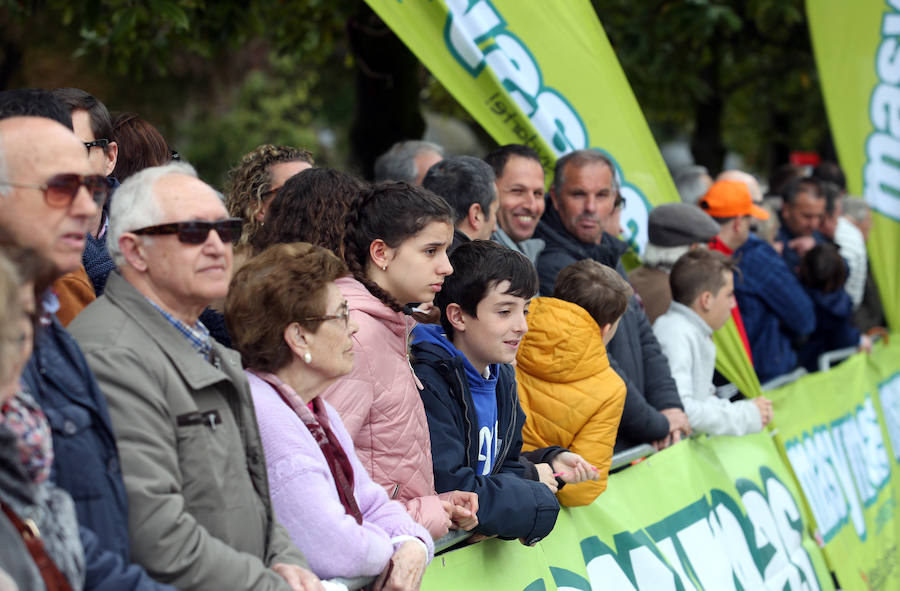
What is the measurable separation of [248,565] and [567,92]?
11.3ft

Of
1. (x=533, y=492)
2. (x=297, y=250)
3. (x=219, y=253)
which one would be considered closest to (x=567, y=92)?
(x=533, y=492)

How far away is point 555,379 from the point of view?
14.0ft

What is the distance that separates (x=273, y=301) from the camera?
2793 mm

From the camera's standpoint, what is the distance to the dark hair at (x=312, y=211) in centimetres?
361

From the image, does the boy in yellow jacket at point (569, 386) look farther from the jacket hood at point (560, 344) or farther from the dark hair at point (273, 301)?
the dark hair at point (273, 301)

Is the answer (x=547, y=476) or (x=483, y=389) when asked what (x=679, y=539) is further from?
(x=483, y=389)

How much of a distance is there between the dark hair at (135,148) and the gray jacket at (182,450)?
169 cm

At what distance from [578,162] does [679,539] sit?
1771 millimetres

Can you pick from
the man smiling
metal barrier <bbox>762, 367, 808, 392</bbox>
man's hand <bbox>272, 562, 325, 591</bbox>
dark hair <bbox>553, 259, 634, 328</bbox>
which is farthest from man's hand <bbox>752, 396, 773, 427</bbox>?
man's hand <bbox>272, 562, 325, 591</bbox>

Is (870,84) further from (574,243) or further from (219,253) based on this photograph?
(219,253)

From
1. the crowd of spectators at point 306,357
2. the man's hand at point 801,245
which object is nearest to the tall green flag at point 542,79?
the crowd of spectators at point 306,357

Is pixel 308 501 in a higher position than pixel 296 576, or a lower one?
higher

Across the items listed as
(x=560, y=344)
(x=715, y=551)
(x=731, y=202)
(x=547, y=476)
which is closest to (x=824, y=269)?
(x=731, y=202)

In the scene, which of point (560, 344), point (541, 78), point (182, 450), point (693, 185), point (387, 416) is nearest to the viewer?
point (182, 450)
